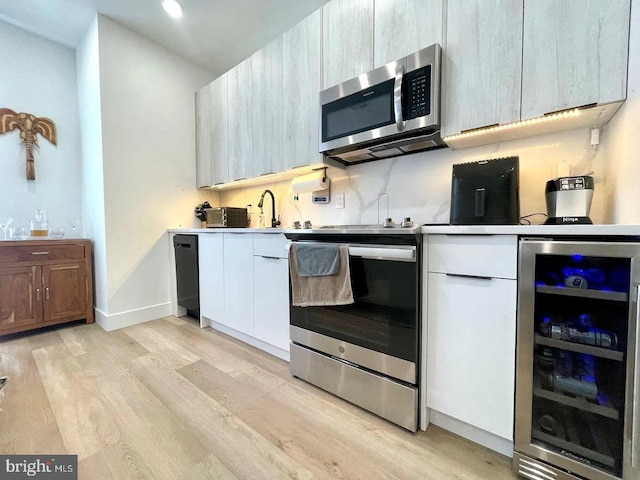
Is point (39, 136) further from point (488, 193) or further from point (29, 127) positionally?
point (488, 193)

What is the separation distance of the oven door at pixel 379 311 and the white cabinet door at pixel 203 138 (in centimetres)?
224

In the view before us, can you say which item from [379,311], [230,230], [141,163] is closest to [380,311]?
[379,311]

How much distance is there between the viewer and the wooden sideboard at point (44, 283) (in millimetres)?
2262

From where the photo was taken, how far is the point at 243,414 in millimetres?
1357

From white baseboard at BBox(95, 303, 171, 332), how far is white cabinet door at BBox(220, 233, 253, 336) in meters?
1.00

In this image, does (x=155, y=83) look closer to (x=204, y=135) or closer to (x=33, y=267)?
(x=204, y=135)

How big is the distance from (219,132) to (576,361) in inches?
122

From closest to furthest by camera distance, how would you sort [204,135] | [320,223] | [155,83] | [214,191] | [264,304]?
[264,304]
[320,223]
[155,83]
[204,135]
[214,191]

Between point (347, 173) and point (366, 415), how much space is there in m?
1.61

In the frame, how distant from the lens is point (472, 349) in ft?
3.67

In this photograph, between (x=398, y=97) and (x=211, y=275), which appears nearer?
(x=398, y=97)

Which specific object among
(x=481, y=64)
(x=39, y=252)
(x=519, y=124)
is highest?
(x=481, y=64)

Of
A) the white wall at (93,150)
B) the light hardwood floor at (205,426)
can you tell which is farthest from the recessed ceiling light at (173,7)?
the light hardwood floor at (205,426)

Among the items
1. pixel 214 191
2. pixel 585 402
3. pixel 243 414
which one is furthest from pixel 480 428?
pixel 214 191
